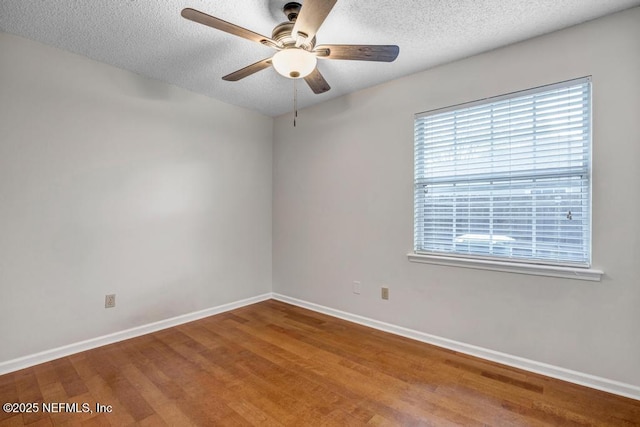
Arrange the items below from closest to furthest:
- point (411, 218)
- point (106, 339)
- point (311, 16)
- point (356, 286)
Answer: point (311, 16)
point (106, 339)
point (411, 218)
point (356, 286)

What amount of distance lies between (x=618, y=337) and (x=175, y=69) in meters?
3.99

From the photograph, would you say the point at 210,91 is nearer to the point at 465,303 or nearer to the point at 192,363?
the point at 192,363

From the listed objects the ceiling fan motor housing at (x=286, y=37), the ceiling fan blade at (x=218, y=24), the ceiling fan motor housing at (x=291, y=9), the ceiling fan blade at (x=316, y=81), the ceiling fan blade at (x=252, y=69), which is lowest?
the ceiling fan blade at (x=316, y=81)

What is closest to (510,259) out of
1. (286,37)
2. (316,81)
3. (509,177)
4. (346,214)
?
(509,177)

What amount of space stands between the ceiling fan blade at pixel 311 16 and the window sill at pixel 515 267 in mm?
2026

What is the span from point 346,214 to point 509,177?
157 cm

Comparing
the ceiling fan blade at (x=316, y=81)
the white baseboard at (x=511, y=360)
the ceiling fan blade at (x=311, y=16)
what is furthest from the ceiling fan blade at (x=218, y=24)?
the white baseboard at (x=511, y=360)

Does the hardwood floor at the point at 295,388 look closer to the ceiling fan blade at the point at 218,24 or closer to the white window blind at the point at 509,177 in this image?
the white window blind at the point at 509,177

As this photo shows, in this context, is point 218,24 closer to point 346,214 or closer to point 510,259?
point 346,214

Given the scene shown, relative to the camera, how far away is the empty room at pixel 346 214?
189 centimetres

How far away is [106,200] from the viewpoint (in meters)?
2.67

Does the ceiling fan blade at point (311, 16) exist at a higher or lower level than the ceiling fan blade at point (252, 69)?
lower

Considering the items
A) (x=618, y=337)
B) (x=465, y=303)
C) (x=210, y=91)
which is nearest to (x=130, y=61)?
(x=210, y=91)

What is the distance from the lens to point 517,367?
2.25 meters
